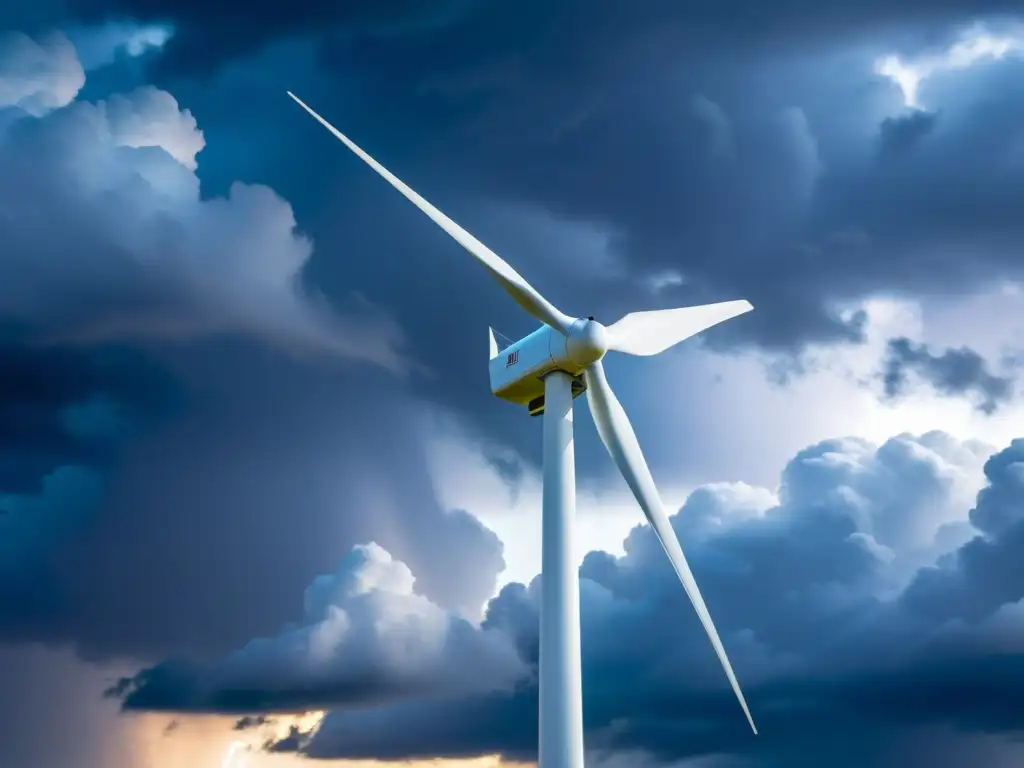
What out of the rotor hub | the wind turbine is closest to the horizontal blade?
the wind turbine

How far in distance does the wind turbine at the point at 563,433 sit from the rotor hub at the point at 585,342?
0.11ft

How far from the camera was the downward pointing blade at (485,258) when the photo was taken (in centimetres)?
3853

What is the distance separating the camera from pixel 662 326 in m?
43.6

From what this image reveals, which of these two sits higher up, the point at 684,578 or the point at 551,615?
the point at 684,578

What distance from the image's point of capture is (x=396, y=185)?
38.8 meters

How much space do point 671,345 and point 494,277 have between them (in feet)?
27.3

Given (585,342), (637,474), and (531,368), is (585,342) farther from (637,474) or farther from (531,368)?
(637,474)

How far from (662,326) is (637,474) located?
243 inches

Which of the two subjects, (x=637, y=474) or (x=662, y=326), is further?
(x=662, y=326)

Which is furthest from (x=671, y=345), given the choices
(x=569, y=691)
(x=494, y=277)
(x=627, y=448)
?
(x=569, y=691)

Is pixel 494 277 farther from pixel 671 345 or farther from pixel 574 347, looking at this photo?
pixel 671 345

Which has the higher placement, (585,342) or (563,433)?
(585,342)

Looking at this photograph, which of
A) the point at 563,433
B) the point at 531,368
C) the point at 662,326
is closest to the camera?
the point at 563,433

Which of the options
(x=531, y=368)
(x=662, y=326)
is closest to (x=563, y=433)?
(x=531, y=368)
